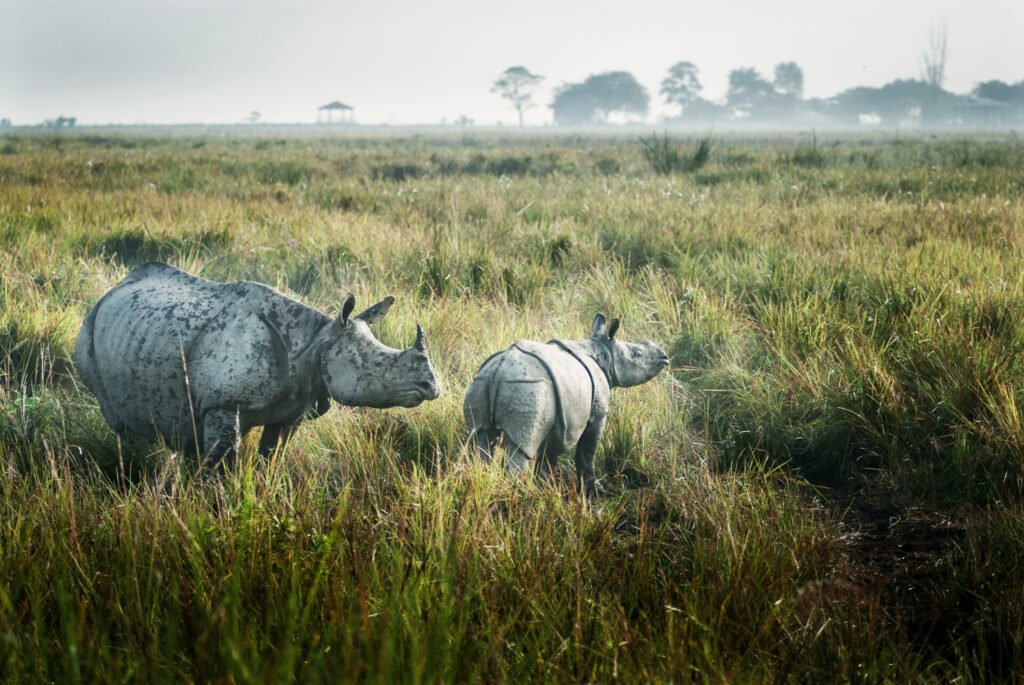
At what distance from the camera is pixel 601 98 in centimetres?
12194

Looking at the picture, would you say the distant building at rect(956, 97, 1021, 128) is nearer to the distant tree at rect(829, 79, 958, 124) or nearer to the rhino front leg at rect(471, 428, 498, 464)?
the distant tree at rect(829, 79, 958, 124)

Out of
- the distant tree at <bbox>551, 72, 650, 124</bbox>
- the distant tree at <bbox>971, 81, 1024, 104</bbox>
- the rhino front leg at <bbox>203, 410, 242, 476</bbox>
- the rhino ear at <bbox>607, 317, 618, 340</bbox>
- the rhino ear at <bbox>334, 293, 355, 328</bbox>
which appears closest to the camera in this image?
the rhino ear at <bbox>334, 293, 355, 328</bbox>

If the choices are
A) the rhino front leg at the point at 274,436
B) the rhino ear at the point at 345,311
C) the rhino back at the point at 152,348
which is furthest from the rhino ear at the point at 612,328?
the rhino back at the point at 152,348

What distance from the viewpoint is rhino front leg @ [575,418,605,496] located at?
2789 mm

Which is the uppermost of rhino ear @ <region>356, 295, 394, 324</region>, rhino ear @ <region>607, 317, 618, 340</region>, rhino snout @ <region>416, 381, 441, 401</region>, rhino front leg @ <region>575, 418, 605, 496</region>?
rhino ear @ <region>356, 295, 394, 324</region>

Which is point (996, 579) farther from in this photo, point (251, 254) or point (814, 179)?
point (814, 179)

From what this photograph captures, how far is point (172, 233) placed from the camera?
20.8 ft

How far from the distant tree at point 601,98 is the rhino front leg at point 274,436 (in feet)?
415

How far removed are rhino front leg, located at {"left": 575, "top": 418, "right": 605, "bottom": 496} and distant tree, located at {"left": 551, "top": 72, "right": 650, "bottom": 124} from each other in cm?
12617

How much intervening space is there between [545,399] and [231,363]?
38.8 inches

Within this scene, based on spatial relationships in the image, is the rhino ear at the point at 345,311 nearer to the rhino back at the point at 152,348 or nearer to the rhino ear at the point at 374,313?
the rhino ear at the point at 374,313

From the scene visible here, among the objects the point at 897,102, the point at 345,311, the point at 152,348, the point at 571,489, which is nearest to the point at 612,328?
the point at 571,489

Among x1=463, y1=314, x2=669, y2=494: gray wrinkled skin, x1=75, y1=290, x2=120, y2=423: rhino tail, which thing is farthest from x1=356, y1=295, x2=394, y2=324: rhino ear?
x1=75, y1=290, x2=120, y2=423: rhino tail

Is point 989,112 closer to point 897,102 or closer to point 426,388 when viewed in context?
point 897,102
